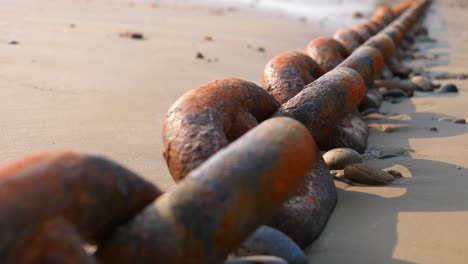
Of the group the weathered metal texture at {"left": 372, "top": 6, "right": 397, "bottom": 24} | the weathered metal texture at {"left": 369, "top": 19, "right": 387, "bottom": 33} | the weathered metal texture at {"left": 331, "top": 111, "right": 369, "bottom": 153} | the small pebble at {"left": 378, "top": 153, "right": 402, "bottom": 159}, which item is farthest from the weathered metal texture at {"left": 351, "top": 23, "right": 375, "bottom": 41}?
the small pebble at {"left": 378, "top": 153, "right": 402, "bottom": 159}

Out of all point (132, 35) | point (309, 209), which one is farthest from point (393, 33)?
point (309, 209)

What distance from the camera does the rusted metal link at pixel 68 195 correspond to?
1049 mm

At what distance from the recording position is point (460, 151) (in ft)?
9.70

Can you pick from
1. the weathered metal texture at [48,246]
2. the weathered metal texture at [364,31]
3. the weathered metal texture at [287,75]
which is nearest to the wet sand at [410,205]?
the weathered metal texture at [287,75]

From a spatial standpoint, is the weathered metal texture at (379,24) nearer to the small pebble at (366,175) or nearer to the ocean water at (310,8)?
the ocean water at (310,8)

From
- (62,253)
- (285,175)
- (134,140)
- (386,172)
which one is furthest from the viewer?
(134,140)

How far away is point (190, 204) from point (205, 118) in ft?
1.56

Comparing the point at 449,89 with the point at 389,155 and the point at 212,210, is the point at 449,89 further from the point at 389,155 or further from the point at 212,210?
the point at 212,210

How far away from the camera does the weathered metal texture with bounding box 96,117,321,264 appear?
123 cm

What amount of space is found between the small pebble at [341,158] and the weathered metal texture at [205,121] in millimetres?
707

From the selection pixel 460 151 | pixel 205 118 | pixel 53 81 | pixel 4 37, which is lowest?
pixel 4 37

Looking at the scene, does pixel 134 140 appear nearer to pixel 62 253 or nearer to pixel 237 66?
pixel 62 253

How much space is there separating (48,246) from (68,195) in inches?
4.0

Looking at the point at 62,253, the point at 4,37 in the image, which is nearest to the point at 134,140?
the point at 62,253
